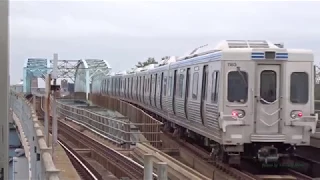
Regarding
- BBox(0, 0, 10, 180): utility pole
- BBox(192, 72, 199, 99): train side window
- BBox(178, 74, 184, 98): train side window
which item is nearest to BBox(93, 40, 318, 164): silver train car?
BBox(192, 72, 199, 99): train side window

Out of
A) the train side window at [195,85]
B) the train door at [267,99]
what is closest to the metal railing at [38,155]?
the train side window at [195,85]

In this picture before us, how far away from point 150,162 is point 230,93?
Answer: 6103 mm

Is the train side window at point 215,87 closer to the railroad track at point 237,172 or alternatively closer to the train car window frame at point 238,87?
the train car window frame at point 238,87

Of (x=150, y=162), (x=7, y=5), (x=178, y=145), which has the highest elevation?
(x=7, y=5)

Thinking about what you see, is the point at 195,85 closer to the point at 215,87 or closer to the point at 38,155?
the point at 215,87

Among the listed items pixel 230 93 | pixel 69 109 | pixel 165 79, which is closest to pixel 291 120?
pixel 230 93

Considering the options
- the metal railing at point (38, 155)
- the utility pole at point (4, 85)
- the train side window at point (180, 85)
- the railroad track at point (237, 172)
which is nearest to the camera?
the utility pole at point (4, 85)

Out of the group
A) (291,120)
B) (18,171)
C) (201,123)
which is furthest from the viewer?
(201,123)

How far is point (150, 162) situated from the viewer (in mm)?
6789

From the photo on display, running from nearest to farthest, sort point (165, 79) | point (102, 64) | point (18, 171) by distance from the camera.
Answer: point (18, 171) < point (165, 79) < point (102, 64)

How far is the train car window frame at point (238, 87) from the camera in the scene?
12593 millimetres

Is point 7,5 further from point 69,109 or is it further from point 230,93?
point 69,109

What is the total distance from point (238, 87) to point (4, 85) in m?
10.6

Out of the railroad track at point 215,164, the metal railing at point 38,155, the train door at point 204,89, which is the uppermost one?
the train door at point 204,89
